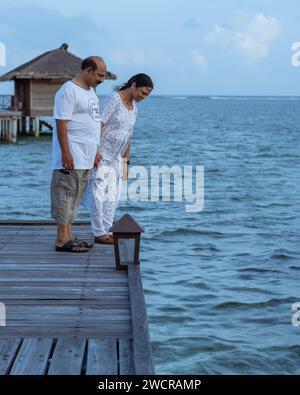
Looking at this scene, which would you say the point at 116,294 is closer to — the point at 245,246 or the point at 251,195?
the point at 245,246

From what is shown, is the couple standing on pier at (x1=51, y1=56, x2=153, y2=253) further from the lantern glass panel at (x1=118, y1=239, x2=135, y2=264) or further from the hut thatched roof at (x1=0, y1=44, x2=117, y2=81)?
the hut thatched roof at (x1=0, y1=44, x2=117, y2=81)

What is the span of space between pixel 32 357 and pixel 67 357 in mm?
188

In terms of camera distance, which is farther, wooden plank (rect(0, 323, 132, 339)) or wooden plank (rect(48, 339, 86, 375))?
wooden plank (rect(0, 323, 132, 339))

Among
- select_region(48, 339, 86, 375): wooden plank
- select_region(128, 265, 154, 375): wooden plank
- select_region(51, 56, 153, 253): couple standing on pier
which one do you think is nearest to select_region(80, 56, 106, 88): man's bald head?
select_region(51, 56, 153, 253): couple standing on pier

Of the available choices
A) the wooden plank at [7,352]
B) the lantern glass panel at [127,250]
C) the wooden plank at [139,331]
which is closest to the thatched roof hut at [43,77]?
the lantern glass panel at [127,250]

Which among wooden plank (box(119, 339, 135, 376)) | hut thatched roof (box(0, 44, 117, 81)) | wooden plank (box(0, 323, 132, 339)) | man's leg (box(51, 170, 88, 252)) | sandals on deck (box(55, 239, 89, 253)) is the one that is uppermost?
hut thatched roof (box(0, 44, 117, 81))

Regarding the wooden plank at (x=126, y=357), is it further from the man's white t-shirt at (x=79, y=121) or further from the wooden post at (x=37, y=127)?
the wooden post at (x=37, y=127)

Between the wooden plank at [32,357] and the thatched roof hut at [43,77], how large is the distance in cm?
3204

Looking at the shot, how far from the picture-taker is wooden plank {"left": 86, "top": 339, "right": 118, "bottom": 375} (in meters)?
4.31

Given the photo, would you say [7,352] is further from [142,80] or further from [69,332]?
[142,80]

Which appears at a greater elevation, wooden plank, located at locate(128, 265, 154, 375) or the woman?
the woman

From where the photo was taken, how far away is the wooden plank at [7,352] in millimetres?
4312

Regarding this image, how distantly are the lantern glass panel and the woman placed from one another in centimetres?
71

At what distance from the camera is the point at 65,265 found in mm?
6613
